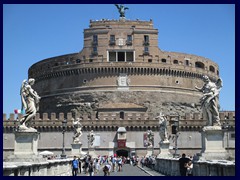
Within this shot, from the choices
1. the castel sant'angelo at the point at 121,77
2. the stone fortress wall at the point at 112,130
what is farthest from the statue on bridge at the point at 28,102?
the castel sant'angelo at the point at 121,77

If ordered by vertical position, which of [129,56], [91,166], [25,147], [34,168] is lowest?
[91,166]

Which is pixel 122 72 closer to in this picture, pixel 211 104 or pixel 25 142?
pixel 211 104

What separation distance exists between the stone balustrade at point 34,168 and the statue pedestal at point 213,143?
3.96 m

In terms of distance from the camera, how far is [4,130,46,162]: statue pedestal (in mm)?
11133

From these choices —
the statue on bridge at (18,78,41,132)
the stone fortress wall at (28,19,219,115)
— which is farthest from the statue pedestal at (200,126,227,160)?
the stone fortress wall at (28,19,219,115)

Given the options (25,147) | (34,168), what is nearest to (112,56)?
(25,147)

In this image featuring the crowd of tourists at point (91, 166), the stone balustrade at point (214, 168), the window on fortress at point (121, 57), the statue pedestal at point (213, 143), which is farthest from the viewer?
the window on fortress at point (121, 57)

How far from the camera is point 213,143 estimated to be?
36.8ft

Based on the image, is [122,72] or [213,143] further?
[122,72]

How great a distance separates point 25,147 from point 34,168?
1.10 m

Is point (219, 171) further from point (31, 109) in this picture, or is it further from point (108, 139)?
point (108, 139)

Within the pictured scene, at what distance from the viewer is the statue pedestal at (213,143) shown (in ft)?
36.3

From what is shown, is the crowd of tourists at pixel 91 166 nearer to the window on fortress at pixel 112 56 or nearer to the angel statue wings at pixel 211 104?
the angel statue wings at pixel 211 104
